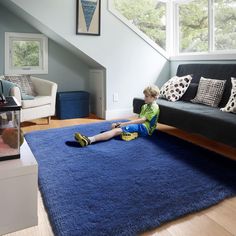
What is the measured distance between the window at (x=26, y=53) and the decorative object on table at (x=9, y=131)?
9.55 ft

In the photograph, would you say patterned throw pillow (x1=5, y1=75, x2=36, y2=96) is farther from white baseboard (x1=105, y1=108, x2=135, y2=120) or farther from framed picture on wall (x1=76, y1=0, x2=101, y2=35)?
white baseboard (x1=105, y1=108, x2=135, y2=120)

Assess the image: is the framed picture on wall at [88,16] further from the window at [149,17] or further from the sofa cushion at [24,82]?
the sofa cushion at [24,82]

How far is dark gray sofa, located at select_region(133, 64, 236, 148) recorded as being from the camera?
84.0 inches

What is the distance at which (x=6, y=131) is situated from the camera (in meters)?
1.32

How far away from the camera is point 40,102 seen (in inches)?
134

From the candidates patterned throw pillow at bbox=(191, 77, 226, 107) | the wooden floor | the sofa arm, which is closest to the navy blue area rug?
the wooden floor

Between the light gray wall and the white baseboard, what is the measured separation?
852 mm

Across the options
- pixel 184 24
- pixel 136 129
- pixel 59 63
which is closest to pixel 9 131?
pixel 136 129

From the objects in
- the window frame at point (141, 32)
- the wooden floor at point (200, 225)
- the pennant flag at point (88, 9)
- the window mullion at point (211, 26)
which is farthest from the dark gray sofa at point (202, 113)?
the pennant flag at point (88, 9)

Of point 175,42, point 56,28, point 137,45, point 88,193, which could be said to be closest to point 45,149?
point 88,193

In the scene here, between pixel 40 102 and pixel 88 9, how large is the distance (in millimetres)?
1461

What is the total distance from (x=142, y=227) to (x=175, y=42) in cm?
369

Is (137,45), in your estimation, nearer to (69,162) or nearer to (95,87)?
(95,87)

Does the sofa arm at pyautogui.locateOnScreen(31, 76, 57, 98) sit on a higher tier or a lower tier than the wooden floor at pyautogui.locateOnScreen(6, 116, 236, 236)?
higher
